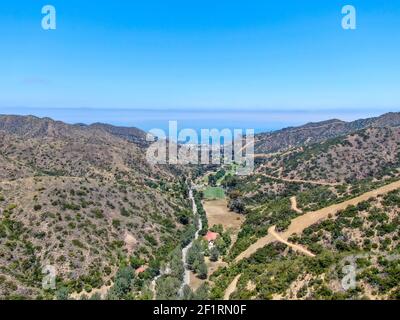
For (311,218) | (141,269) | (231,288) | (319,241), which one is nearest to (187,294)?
(231,288)

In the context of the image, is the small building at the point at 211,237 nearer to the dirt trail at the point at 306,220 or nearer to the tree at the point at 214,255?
the tree at the point at 214,255

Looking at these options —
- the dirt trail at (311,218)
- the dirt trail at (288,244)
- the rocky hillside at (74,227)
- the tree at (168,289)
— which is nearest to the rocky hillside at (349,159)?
the rocky hillside at (74,227)

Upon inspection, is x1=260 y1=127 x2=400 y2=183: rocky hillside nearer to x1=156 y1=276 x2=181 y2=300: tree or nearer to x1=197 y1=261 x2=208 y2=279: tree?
x1=197 y1=261 x2=208 y2=279: tree

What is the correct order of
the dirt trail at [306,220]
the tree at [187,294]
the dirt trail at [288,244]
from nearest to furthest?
the tree at [187,294] → the dirt trail at [288,244] → the dirt trail at [306,220]

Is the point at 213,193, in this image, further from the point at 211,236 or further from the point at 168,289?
the point at 168,289

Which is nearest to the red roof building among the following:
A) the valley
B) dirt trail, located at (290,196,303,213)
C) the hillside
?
the valley

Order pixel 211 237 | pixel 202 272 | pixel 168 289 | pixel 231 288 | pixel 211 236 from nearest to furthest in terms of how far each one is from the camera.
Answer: pixel 231 288, pixel 168 289, pixel 202 272, pixel 211 237, pixel 211 236
